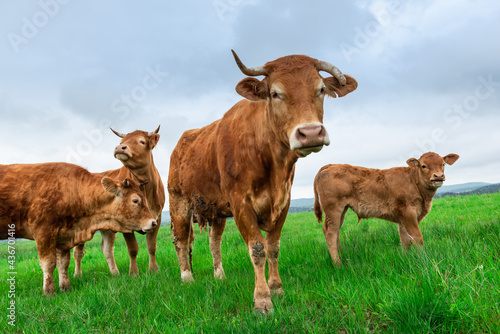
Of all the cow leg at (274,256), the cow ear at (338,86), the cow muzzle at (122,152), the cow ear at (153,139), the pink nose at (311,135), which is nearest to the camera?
the pink nose at (311,135)

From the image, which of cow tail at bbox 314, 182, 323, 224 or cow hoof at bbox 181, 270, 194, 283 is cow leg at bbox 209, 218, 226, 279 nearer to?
cow hoof at bbox 181, 270, 194, 283

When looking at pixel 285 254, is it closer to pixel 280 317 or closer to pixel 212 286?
pixel 212 286

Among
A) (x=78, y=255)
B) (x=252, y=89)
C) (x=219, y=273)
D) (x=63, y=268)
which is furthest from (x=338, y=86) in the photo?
(x=78, y=255)

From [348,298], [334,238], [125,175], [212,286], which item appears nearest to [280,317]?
[348,298]

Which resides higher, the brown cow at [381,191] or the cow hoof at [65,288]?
the brown cow at [381,191]

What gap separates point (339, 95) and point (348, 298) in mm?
2314

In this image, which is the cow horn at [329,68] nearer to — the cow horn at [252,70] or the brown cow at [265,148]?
the brown cow at [265,148]

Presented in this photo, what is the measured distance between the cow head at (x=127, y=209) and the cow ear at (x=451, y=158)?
6582 mm

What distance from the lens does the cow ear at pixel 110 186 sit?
6414 mm

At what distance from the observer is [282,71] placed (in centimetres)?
380

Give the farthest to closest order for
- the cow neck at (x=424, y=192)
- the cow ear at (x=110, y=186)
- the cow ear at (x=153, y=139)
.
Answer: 1. the cow ear at (x=153, y=139)
2. the cow neck at (x=424, y=192)
3. the cow ear at (x=110, y=186)

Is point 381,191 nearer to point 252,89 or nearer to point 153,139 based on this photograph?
point 252,89

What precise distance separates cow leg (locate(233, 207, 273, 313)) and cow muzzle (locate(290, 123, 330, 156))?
48.4 inches

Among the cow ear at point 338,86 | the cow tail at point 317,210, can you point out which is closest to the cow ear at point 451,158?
the cow tail at point 317,210
